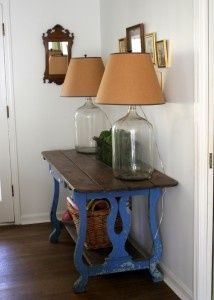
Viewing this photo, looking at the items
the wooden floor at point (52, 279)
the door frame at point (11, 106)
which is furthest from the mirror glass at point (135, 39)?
the wooden floor at point (52, 279)

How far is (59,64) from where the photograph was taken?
388 cm

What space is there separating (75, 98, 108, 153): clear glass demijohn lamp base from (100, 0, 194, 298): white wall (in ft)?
2.44

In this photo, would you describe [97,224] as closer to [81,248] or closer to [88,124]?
[81,248]

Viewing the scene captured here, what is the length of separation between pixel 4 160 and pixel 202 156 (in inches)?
83.1

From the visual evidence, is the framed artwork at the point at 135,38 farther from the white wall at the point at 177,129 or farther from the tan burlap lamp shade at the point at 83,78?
the tan burlap lamp shade at the point at 83,78

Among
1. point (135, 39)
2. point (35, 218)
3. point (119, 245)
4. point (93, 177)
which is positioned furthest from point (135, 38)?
point (35, 218)

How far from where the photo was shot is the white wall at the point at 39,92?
3.81 meters

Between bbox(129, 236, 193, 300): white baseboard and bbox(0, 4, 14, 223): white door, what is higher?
bbox(0, 4, 14, 223): white door

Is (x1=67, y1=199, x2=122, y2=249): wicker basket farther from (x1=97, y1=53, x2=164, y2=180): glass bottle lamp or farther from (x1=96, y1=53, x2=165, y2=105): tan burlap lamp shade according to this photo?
(x1=96, y1=53, x2=165, y2=105): tan burlap lamp shade

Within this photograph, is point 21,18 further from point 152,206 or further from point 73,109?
point 152,206

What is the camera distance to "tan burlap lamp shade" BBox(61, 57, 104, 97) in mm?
3166

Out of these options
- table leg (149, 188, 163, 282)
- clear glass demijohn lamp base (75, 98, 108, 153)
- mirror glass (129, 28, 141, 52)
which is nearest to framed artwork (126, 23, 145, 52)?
mirror glass (129, 28, 141, 52)

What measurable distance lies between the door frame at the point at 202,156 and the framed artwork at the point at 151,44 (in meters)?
0.54

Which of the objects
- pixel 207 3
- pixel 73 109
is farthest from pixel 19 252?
pixel 207 3
